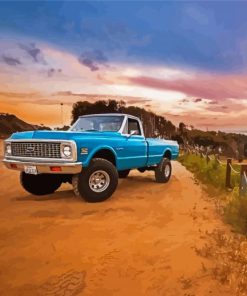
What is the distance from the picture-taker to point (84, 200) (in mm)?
6590

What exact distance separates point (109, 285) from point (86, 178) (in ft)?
11.4

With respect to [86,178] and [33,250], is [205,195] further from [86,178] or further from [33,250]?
[33,250]

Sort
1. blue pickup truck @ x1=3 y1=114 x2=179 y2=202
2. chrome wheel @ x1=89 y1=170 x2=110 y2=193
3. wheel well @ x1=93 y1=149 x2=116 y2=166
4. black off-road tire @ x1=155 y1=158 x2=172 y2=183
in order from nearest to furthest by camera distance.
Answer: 1. blue pickup truck @ x1=3 y1=114 x2=179 y2=202
2. chrome wheel @ x1=89 y1=170 x2=110 y2=193
3. wheel well @ x1=93 y1=149 x2=116 y2=166
4. black off-road tire @ x1=155 y1=158 x2=172 y2=183

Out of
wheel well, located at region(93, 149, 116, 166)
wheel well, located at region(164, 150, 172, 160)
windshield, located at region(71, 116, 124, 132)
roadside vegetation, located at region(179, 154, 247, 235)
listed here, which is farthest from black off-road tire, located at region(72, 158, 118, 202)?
wheel well, located at region(164, 150, 172, 160)

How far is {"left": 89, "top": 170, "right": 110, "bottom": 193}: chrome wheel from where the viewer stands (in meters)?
6.52

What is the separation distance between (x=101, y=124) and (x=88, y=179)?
2.13 metres

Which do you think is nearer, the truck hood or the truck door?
A: the truck hood

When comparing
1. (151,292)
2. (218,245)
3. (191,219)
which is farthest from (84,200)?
(151,292)

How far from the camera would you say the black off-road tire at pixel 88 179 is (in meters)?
6.34

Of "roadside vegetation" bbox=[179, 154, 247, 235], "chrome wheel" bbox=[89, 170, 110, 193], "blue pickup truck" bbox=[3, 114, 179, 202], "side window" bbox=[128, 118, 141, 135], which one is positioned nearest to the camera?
"roadside vegetation" bbox=[179, 154, 247, 235]

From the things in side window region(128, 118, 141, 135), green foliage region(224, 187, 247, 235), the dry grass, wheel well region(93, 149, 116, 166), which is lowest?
the dry grass

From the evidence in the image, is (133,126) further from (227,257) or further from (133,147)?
(227,257)

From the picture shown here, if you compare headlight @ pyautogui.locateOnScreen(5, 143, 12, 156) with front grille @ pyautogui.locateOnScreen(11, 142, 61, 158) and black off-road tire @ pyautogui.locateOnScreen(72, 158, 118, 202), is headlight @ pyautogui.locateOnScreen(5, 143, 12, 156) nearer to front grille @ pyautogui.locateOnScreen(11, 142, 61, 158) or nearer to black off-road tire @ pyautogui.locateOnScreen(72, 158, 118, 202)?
front grille @ pyautogui.locateOnScreen(11, 142, 61, 158)

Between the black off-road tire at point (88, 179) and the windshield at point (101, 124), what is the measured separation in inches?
60.9
